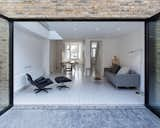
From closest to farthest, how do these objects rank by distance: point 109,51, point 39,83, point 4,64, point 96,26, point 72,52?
point 4,64 < point 39,83 < point 96,26 < point 109,51 < point 72,52

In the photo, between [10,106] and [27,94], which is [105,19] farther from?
[27,94]

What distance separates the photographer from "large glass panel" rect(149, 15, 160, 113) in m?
4.55

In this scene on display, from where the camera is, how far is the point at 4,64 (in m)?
4.91

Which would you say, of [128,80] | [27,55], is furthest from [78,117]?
[27,55]

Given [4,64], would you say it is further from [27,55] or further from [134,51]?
→ [134,51]

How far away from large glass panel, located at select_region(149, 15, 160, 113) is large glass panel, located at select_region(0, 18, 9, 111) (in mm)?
3525

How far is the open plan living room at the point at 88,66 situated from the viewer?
609 cm

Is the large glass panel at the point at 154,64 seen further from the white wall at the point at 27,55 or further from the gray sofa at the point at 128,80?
the white wall at the point at 27,55

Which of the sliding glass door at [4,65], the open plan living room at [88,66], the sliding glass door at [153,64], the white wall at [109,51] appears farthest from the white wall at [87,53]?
the sliding glass door at [4,65]

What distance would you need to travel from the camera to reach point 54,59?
48.2 feet

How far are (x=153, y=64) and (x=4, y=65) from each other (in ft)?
11.9

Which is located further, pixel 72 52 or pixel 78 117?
pixel 72 52

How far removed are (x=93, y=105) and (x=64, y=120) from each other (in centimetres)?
119

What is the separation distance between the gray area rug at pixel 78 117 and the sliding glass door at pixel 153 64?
28cm
